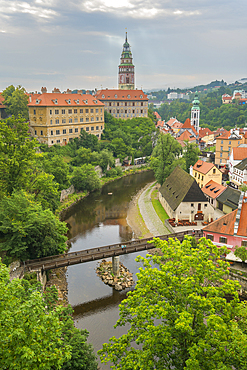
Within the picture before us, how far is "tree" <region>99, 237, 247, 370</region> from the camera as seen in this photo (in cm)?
1319

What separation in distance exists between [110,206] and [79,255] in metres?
25.7

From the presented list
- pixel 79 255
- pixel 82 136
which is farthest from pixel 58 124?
pixel 79 255

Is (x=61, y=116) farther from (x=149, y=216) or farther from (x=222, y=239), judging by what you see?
(x=222, y=239)

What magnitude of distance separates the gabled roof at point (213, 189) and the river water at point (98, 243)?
1437 centimetres

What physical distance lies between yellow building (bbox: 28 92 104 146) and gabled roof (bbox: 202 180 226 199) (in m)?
42.8

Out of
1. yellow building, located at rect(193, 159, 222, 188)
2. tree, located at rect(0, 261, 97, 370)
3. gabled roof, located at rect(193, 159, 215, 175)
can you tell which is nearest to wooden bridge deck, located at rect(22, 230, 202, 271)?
tree, located at rect(0, 261, 97, 370)

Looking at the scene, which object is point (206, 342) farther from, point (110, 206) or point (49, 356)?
point (110, 206)

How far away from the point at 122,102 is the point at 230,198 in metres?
77.2

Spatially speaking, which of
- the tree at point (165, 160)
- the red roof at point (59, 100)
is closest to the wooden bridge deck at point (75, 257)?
the tree at point (165, 160)

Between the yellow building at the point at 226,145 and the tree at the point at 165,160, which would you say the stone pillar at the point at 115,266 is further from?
the yellow building at the point at 226,145

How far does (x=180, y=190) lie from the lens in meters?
46.0

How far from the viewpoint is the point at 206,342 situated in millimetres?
14188

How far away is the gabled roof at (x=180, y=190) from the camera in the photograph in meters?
43.3

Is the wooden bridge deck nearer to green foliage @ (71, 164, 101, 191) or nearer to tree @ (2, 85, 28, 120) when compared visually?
green foliage @ (71, 164, 101, 191)
